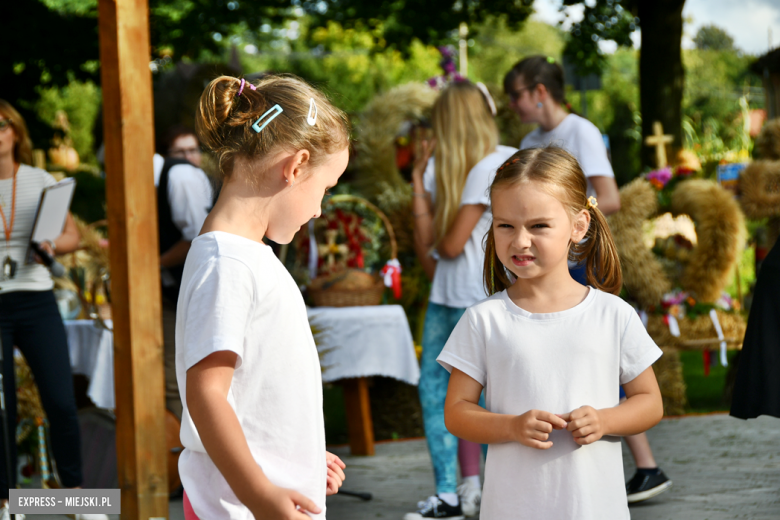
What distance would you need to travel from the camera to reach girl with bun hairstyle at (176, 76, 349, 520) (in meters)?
1.27

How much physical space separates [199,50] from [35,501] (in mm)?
6381

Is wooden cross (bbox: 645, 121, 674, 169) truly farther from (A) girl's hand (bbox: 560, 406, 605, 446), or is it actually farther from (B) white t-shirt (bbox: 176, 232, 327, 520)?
(B) white t-shirt (bbox: 176, 232, 327, 520)

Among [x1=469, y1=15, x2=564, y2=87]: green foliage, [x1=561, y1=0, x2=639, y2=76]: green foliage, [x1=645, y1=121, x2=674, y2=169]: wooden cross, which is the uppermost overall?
[x1=469, y1=15, x2=564, y2=87]: green foliage

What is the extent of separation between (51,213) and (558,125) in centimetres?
219

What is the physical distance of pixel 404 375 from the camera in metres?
4.31

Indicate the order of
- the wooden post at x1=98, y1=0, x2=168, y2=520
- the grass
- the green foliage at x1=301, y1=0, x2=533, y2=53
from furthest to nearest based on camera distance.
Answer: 1. the green foliage at x1=301, y1=0, x2=533, y2=53
2. the grass
3. the wooden post at x1=98, y1=0, x2=168, y2=520

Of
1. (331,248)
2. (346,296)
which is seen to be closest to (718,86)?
(331,248)

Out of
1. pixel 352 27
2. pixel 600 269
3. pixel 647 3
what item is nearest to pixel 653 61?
pixel 647 3

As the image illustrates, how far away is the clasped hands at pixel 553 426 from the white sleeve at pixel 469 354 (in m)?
0.15

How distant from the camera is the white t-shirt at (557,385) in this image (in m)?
1.65

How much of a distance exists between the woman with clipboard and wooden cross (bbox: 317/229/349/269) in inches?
63.5

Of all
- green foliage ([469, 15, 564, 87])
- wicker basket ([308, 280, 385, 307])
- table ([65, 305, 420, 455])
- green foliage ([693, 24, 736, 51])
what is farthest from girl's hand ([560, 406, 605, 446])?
green foliage ([469, 15, 564, 87])

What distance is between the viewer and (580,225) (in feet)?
6.01

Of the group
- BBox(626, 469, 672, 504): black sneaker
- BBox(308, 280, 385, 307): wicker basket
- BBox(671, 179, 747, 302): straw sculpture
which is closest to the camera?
BBox(626, 469, 672, 504): black sneaker
